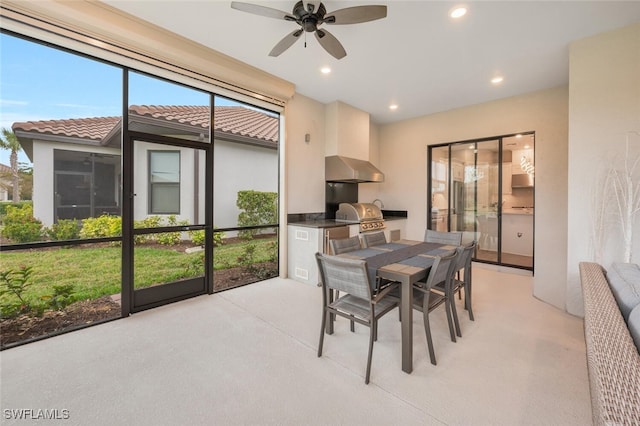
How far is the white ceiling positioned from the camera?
7.31 ft

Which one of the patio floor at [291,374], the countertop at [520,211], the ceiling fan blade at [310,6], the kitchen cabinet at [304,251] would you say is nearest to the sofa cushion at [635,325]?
the patio floor at [291,374]

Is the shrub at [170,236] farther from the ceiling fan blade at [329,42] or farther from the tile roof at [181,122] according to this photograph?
the ceiling fan blade at [329,42]

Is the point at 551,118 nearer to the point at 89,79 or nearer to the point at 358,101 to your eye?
the point at 358,101

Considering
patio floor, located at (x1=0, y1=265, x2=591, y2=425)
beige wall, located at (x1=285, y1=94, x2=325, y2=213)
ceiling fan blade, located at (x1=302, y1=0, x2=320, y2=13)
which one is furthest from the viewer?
beige wall, located at (x1=285, y1=94, x2=325, y2=213)

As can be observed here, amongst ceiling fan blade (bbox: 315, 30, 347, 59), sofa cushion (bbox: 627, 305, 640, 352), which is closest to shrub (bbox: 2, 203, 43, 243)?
ceiling fan blade (bbox: 315, 30, 347, 59)

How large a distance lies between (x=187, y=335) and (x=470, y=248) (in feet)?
9.04

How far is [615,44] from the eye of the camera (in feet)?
8.07

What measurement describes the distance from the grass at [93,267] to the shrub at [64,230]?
0.45 feet

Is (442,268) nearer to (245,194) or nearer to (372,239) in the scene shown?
(372,239)

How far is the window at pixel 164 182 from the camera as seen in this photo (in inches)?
116

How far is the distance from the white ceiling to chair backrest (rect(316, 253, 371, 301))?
2.10 meters

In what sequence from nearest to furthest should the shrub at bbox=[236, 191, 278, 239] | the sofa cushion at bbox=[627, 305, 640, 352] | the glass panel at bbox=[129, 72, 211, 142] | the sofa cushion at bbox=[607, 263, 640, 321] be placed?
the sofa cushion at bbox=[627, 305, 640, 352]
the sofa cushion at bbox=[607, 263, 640, 321]
the glass panel at bbox=[129, 72, 211, 142]
the shrub at bbox=[236, 191, 278, 239]

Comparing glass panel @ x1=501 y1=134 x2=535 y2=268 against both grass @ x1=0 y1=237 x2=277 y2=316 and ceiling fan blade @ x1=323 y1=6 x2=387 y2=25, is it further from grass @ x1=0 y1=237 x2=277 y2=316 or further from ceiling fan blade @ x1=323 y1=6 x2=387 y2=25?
grass @ x1=0 y1=237 x2=277 y2=316

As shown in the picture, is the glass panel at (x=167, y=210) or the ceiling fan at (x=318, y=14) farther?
the glass panel at (x=167, y=210)
